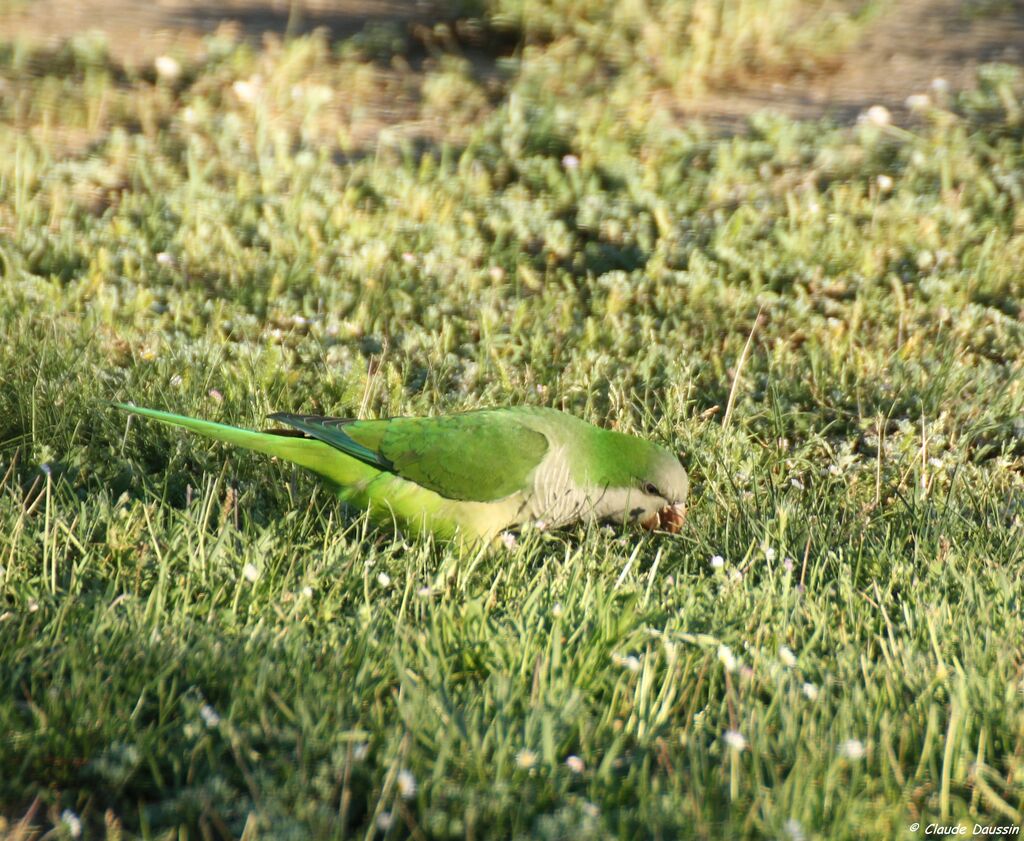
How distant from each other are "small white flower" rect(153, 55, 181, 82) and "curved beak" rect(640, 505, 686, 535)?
4.69 meters

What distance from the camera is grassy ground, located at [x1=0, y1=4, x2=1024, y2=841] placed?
241 centimetres

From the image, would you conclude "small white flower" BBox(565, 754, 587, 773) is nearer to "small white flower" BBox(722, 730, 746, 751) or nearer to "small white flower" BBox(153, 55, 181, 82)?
"small white flower" BBox(722, 730, 746, 751)

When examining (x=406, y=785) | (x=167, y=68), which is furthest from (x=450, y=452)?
(x=167, y=68)

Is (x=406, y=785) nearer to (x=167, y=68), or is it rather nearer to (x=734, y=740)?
(x=734, y=740)

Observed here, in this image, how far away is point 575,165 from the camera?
596 centimetres

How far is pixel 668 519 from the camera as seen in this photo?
3.74 m

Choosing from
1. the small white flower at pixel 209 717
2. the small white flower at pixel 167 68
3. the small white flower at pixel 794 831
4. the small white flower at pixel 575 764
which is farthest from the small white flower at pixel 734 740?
the small white flower at pixel 167 68

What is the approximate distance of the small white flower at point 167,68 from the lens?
267 inches

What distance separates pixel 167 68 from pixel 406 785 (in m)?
5.68

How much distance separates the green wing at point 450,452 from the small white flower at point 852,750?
1.47 m

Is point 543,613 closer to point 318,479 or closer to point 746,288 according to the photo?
point 318,479

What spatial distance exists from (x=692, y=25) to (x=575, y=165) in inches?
66.9

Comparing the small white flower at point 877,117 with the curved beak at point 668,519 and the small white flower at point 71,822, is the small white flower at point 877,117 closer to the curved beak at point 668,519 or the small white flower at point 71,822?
the curved beak at point 668,519

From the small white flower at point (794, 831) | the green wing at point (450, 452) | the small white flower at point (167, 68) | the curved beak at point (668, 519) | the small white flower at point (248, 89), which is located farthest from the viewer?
the small white flower at point (167, 68)
